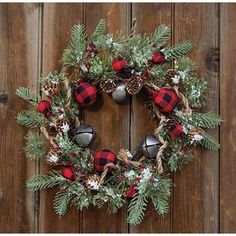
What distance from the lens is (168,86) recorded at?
1.51 m

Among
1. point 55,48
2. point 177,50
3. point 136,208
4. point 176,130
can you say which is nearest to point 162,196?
point 136,208

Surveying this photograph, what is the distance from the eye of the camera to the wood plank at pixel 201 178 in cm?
158

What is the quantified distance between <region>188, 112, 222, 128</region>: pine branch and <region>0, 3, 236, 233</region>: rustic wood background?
0.13ft

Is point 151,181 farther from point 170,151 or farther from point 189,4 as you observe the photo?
point 189,4

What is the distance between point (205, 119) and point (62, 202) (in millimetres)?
495

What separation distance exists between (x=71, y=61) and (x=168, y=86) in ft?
0.98

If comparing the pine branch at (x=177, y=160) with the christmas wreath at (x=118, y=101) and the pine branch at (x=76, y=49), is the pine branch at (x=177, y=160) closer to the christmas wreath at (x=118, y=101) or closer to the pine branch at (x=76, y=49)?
the christmas wreath at (x=118, y=101)

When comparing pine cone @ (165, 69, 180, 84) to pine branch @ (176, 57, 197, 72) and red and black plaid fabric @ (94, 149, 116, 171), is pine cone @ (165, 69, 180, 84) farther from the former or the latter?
red and black plaid fabric @ (94, 149, 116, 171)

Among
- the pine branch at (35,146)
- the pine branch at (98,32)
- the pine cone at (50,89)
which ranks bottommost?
the pine branch at (35,146)

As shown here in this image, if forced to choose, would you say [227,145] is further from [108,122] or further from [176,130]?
[108,122]

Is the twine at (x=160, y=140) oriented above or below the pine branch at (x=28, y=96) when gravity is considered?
below

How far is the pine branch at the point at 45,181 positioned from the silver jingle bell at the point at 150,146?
26 cm

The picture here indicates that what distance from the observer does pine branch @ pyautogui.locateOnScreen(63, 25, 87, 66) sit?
151cm

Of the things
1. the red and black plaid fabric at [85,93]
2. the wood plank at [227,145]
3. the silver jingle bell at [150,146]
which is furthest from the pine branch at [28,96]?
the wood plank at [227,145]
